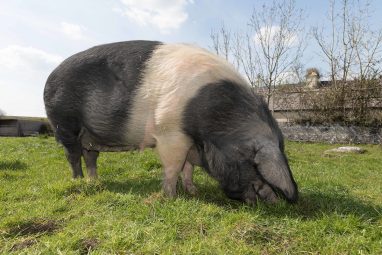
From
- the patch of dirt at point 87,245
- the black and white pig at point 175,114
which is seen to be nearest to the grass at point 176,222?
the patch of dirt at point 87,245

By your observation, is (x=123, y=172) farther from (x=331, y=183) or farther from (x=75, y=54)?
(x=331, y=183)

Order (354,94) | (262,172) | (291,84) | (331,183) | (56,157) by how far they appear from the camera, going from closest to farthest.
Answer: (262,172)
(331,183)
(56,157)
(354,94)
(291,84)

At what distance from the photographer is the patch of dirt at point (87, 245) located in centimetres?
311

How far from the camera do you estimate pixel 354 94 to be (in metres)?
20.1

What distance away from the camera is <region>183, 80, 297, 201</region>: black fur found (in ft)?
13.4

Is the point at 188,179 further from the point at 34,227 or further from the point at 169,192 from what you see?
the point at 34,227

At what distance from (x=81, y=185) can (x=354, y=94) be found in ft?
59.5

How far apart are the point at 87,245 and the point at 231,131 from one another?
1.88 meters

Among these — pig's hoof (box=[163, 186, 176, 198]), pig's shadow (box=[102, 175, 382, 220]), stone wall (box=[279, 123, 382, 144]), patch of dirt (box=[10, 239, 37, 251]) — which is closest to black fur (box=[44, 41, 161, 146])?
pig's shadow (box=[102, 175, 382, 220])

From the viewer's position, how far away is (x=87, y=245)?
321cm

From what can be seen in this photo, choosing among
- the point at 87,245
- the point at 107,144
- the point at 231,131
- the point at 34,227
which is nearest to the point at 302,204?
the point at 231,131

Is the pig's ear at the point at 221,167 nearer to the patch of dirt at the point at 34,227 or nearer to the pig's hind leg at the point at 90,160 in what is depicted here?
the patch of dirt at the point at 34,227

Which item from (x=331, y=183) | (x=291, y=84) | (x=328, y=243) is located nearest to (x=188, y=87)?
(x=328, y=243)

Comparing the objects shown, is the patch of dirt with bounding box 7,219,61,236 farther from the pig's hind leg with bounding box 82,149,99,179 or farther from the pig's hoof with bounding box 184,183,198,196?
the pig's hind leg with bounding box 82,149,99,179
